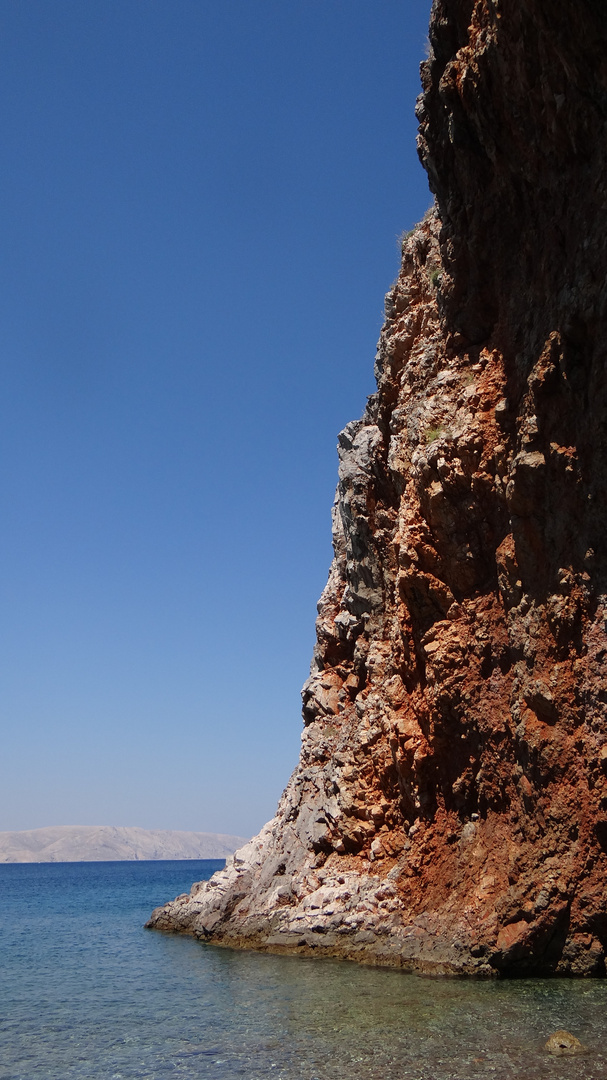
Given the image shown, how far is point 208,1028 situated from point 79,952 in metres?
15.0

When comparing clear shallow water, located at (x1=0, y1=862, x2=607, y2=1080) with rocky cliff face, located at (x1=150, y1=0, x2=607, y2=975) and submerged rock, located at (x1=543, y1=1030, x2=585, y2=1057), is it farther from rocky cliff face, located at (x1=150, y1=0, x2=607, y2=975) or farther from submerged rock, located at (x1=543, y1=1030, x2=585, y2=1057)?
rocky cliff face, located at (x1=150, y1=0, x2=607, y2=975)

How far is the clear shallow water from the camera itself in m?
11.3

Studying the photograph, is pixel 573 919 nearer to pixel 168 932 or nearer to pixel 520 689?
pixel 520 689

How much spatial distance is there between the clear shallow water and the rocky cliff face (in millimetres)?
1653

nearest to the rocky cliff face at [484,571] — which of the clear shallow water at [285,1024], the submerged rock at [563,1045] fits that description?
the clear shallow water at [285,1024]

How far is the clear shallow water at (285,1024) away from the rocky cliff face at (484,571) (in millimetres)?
1653

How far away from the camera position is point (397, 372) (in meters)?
24.4

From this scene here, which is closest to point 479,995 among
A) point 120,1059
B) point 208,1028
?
point 208,1028

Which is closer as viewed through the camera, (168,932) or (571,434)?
(571,434)

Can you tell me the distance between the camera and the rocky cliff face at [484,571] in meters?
15.5

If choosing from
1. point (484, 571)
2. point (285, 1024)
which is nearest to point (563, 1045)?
point (285, 1024)

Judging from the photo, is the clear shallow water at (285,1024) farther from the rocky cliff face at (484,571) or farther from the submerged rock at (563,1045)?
the rocky cliff face at (484,571)

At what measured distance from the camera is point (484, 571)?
19234 mm

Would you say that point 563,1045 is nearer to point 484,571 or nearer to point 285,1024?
point 285,1024
